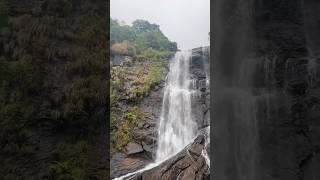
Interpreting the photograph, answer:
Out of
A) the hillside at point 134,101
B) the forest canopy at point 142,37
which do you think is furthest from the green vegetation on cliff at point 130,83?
the forest canopy at point 142,37

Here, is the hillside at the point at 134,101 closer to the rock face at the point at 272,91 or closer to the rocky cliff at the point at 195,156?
the rocky cliff at the point at 195,156

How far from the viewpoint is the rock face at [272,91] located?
1.62 meters

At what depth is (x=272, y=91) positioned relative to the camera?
66.2 inches

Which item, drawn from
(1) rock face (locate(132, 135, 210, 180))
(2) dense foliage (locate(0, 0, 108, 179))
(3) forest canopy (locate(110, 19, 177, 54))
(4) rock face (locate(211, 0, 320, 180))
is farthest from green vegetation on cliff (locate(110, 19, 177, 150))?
(4) rock face (locate(211, 0, 320, 180))

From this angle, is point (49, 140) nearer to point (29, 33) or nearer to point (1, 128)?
point (1, 128)

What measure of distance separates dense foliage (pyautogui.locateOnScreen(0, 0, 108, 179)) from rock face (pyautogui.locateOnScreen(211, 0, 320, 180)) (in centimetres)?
88

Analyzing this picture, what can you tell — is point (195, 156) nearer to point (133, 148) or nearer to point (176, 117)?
point (133, 148)

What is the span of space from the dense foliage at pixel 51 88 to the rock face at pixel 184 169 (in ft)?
51.6

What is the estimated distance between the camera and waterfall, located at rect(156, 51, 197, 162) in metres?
24.8

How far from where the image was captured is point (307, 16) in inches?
65.5

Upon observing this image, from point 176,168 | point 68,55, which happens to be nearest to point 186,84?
point 176,168

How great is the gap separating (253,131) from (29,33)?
55.0 inches

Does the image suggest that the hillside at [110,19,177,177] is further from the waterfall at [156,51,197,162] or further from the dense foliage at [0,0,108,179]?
the dense foliage at [0,0,108,179]

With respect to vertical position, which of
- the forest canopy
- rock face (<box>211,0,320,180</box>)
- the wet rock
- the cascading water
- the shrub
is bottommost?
the wet rock
